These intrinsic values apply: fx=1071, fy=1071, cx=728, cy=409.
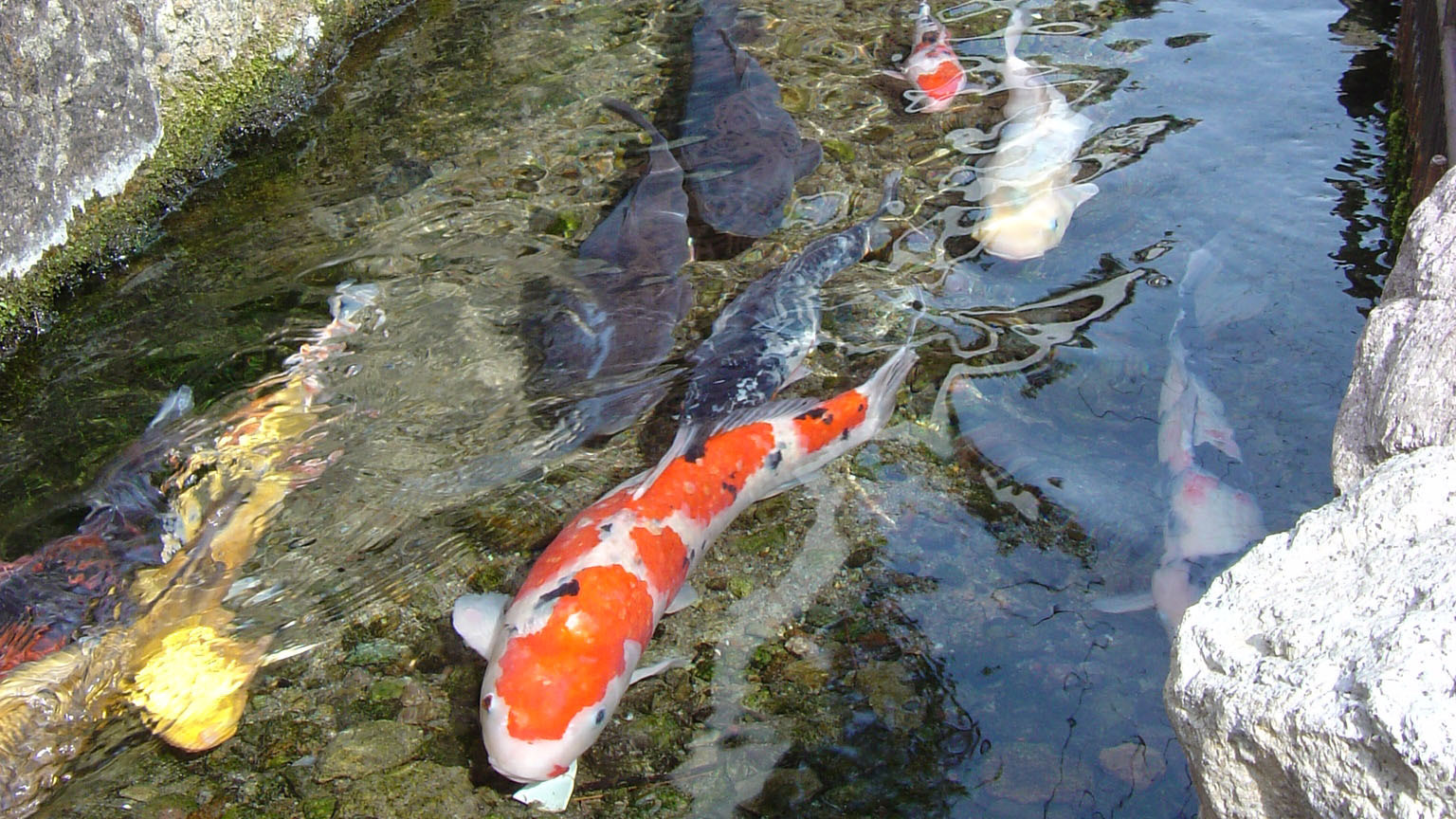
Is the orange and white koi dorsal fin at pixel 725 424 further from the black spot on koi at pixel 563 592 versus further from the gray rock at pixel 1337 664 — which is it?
the gray rock at pixel 1337 664

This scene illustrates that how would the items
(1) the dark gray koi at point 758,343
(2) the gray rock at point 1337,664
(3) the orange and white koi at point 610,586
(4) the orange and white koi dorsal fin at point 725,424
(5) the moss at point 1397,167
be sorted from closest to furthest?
(2) the gray rock at point 1337,664 → (3) the orange and white koi at point 610,586 → (4) the orange and white koi dorsal fin at point 725,424 → (1) the dark gray koi at point 758,343 → (5) the moss at point 1397,167

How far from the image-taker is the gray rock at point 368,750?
3584mm

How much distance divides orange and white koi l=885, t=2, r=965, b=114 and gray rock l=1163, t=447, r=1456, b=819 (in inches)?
195

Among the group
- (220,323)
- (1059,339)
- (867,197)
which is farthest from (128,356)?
(1059,339)

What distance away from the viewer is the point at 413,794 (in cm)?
347

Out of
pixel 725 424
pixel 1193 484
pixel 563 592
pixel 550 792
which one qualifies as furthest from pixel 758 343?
pixel 550 792

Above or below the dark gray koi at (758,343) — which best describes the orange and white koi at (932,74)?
above

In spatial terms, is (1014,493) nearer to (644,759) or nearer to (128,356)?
(644,759)

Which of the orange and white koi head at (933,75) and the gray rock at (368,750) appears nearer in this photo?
the gray rock at (368,750)

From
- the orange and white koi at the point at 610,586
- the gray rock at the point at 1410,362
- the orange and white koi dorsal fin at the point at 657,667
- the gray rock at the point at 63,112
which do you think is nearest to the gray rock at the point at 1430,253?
the gray rock at the point at 1410,362

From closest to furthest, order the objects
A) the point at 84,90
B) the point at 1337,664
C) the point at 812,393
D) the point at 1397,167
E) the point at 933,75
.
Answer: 1. the point at 1337,664
2. the point at 812,393
3. the point at 84,90
4. the point at 1397,167
5. the point at 933,75

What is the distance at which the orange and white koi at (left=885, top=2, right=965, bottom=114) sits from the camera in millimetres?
6879

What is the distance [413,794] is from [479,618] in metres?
0.64

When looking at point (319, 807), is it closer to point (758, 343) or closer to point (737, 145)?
point (758, 343)
